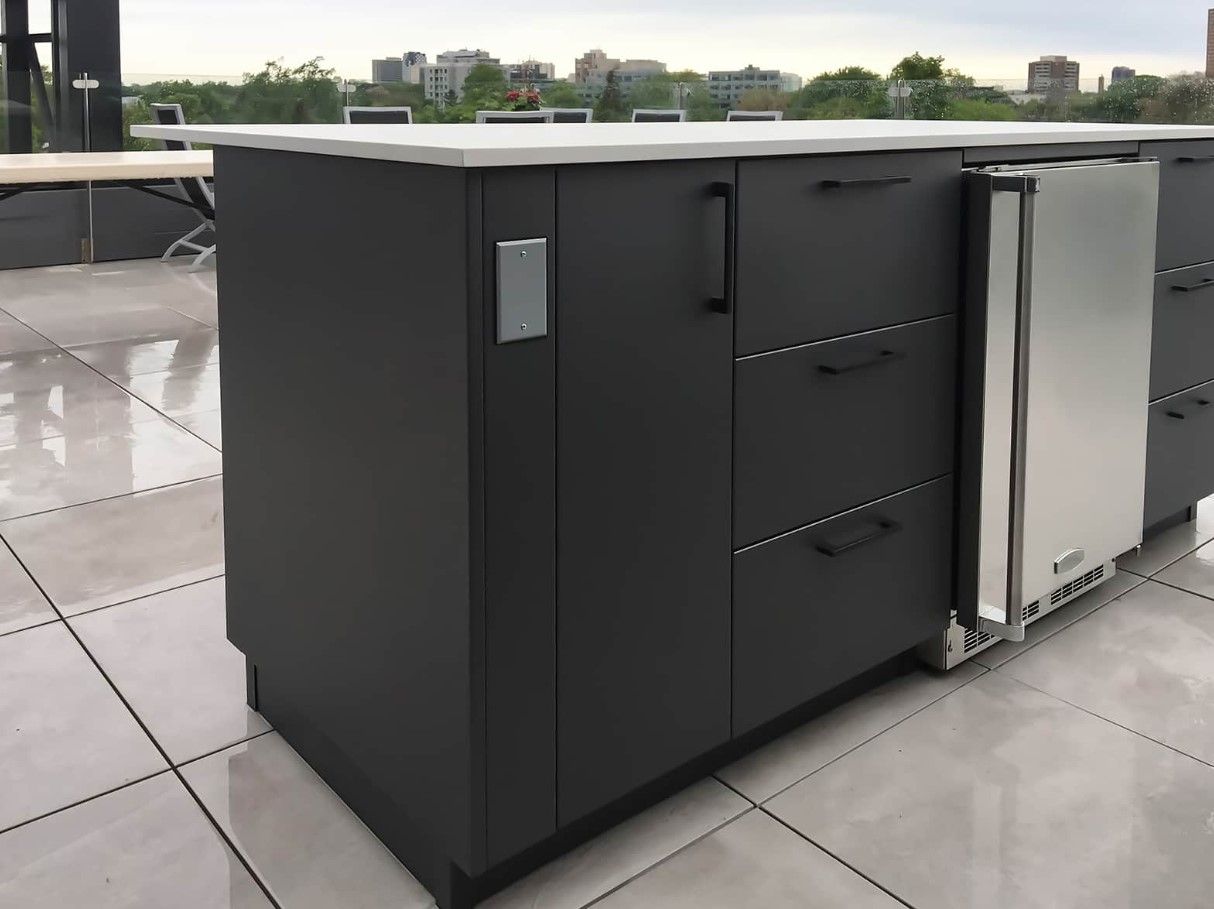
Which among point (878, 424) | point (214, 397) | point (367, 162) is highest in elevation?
point (367, 162)

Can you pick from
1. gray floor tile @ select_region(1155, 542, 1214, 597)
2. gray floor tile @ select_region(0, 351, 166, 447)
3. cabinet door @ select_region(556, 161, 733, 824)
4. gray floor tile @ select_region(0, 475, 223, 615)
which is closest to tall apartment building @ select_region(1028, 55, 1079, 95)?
gray floor tile @ select_region(1155, 542, 1214, 597)

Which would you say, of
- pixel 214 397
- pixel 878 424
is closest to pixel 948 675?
pixel 878 424

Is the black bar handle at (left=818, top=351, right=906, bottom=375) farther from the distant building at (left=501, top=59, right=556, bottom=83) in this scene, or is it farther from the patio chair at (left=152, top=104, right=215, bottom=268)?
the distant building at (left=501, top=59, right=556, bottom=83)

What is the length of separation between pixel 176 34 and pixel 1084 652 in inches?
305

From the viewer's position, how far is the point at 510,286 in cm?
110

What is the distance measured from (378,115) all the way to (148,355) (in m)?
2.71

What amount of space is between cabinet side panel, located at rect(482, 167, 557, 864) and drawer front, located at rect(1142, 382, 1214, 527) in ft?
4.66

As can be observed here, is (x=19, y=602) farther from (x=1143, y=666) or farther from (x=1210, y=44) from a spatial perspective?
(x=1210, y=44)

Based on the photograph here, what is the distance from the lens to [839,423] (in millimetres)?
1530

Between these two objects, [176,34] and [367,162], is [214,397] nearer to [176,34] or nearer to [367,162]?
[367,162]

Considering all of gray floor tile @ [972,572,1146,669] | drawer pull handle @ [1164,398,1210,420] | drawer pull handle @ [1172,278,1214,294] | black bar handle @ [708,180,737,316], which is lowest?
gray floor tile @ [972,572,1146,669]

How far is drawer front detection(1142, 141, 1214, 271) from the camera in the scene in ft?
6.72

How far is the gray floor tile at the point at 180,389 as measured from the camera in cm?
359

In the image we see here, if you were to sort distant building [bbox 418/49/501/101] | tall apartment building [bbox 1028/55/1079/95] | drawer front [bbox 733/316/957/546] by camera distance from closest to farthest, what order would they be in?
drawer front [bbox 733/316/957/546], tall apartment building [bbox 1028/55/1079/95], distant building [bbox 418/49/501/101]
